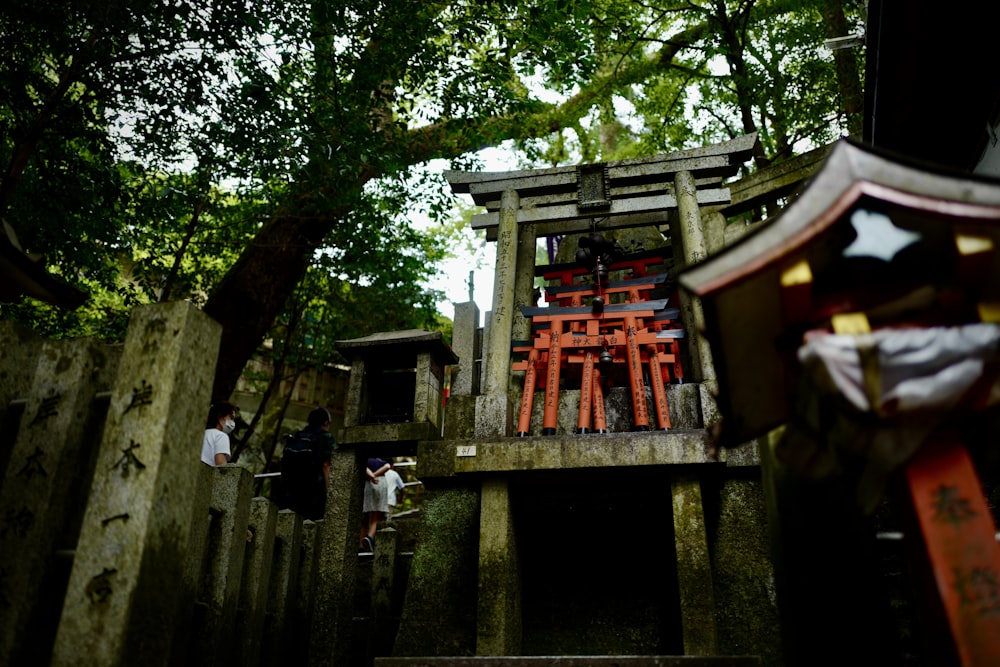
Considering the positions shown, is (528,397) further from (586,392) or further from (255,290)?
(255,290)

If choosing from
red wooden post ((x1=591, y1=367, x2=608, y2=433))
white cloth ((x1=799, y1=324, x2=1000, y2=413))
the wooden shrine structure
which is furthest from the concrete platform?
white cloth ((x1=799, y1=324, x2=1000, y2=413))

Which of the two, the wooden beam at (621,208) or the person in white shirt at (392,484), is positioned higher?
the wooden beam at (621,208)

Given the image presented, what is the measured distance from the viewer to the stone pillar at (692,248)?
8.24m

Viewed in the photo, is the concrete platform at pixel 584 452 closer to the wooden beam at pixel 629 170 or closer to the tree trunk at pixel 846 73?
the wooden beam at pixel 629 170

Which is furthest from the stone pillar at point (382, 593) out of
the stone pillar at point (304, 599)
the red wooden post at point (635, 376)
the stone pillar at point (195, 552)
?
the red wooden post at point (635, 376)

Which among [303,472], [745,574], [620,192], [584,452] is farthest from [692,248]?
[303,472]

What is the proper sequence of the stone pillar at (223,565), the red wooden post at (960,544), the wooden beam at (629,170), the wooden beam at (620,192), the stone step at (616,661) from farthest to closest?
1. the wooden beam at (620,192)
2. the wooden beam at (629,170)
3. the stone pillar at (223,565)
4. the stone step at (616,661)
5. the red wooden post at (960,544)

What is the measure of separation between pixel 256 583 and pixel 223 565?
824 mm

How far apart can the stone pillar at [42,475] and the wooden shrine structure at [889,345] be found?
3603 mm

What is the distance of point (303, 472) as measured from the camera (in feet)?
31.2

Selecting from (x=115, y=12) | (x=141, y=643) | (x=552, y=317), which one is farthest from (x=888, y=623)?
(x=115, y=12)

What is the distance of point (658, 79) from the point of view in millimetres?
16719

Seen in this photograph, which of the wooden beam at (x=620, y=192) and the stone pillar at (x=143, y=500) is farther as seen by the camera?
the wooden beam at (x=620, y=192)

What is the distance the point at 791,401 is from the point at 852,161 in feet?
3.82
